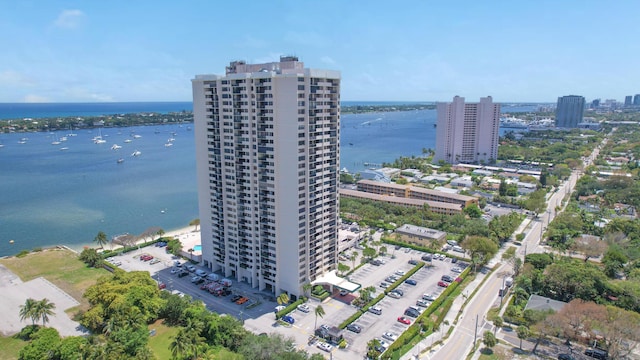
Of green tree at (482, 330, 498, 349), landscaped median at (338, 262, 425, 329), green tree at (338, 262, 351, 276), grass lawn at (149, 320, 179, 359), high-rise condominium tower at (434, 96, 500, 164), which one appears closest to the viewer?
grass lawn at (149, 320, 179, 359)

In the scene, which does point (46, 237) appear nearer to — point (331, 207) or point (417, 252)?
point (331, 207)

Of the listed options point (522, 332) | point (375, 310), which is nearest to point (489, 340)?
point (522, 332)

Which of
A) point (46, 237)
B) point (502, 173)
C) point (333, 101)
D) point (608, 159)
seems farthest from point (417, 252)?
point (608, 159)

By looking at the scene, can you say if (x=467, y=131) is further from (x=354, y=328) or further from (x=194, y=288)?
(x=194, y=288)

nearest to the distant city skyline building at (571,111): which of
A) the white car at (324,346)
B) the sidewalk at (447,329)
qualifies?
the sidewalk at (447,329)

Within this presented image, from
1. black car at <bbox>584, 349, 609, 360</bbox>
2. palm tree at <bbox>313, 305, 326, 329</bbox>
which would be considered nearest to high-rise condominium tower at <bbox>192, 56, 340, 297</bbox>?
palm tree at <bbox>313, 305, 326, 329</bbox>

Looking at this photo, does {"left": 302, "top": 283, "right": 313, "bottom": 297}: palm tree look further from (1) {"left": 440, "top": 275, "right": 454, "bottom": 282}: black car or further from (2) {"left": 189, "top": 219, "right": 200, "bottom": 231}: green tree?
(2) {"left": 189, "top": 219, "right": 200, "bottom": 231}: green tree

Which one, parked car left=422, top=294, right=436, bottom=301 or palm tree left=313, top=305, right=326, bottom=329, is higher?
palm tree left=313, top=305, right=326, bottom=329
